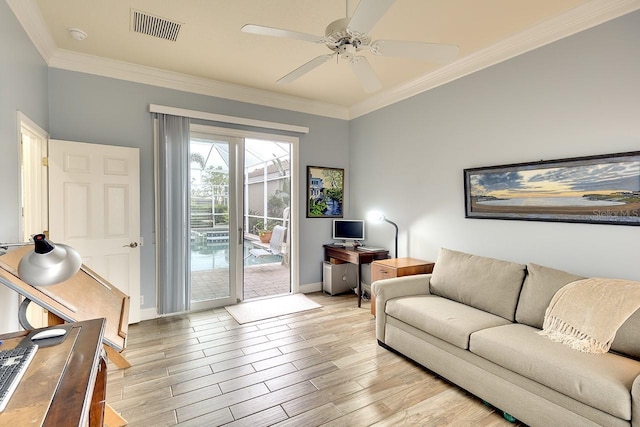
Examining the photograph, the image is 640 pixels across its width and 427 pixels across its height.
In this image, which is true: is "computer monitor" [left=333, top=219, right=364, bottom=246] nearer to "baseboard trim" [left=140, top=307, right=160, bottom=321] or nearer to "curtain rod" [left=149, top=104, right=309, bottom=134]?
"curtain rod" [left=149, top=104, right=309, bottom=134]

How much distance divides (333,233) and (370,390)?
108 inches

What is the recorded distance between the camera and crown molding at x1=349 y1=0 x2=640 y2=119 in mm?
2326

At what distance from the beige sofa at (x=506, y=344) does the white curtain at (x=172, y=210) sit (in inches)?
90.3

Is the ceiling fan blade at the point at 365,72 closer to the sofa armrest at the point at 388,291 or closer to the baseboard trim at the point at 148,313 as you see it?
the sofa armrest at the point at 388,291

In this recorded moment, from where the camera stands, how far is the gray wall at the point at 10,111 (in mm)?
2023

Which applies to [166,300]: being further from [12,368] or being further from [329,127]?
[329,127]

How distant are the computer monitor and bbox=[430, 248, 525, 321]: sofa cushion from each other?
1.52 metres

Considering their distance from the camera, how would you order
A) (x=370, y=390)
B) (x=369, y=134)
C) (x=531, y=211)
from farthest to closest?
(x=369, y=134), (x=531, y=211), (x=370, y=390)

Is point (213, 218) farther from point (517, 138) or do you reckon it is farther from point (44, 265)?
point (517, 138)

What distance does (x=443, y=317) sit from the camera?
248 centimetres

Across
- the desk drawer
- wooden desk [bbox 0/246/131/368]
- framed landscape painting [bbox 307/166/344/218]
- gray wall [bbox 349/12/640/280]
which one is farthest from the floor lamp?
wooden desk [bbox 0/246/131/368]

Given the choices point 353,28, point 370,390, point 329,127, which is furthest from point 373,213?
point 353,28

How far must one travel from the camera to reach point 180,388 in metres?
2.34

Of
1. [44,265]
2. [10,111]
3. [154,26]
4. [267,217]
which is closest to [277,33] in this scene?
[154,26]
